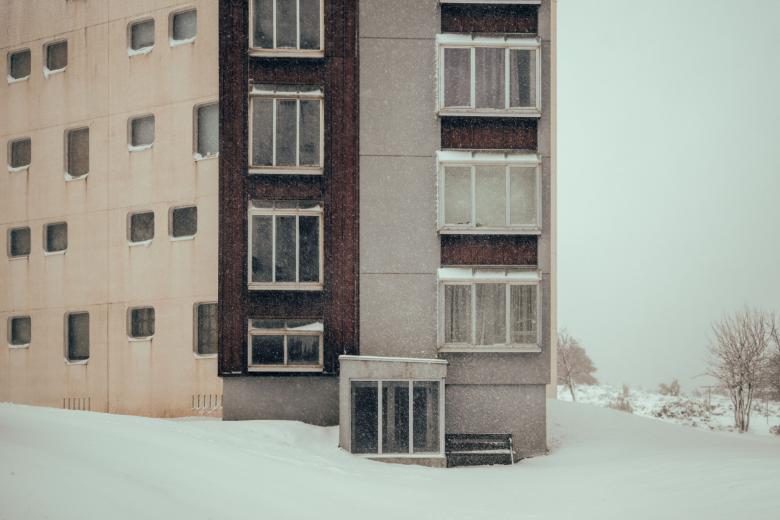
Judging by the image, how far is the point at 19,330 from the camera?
114ft

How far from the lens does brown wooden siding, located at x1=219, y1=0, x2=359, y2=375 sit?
25.3 m

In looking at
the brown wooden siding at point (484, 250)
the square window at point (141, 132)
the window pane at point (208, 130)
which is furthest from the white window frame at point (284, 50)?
the square window at point (141, 132)

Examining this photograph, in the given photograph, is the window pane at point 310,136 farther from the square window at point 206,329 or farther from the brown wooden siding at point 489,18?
the square window at point 206,329

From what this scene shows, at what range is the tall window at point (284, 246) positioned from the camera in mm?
25438

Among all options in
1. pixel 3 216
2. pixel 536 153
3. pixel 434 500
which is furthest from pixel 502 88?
pixel 3 216

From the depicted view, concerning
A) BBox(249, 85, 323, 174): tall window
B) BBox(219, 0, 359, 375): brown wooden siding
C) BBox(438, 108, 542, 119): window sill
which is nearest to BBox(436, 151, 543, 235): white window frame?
BBox(438, 108, 542, 119): window sill

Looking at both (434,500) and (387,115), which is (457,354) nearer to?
(387,115)

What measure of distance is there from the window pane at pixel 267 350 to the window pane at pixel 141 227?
27.1ft

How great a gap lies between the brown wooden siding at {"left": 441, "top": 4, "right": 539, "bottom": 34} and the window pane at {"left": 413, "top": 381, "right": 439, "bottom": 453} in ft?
31.5

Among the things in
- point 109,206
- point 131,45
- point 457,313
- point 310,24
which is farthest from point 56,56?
point 457,313

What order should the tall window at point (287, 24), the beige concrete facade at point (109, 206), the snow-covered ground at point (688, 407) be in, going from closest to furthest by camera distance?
the tall window at point (287, 24) < the beige concrete facade at point (109, 206) < the snow-covered ground at point (688, 407)

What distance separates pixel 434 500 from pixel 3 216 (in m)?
24.0

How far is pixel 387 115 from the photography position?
2564 cm

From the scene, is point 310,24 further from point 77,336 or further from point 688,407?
point 688,407
